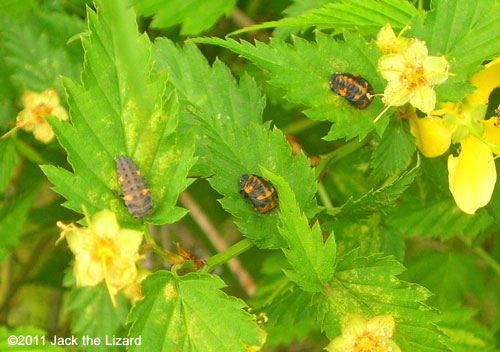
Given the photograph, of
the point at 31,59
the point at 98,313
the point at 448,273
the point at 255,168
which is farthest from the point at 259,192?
the point at 448,273

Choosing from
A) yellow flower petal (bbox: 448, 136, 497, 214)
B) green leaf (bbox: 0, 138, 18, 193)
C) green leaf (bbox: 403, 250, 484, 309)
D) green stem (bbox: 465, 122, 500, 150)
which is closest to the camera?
green stem (bbox: 465, 122, 500, 150)

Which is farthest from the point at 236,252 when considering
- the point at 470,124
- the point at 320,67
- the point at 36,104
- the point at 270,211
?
the point at 36,104

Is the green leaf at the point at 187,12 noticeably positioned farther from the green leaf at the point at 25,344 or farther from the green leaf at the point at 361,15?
the green leaf at the point at 25,344

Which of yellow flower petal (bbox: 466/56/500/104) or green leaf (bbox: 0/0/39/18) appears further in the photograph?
green leaf (bbox: 0/0/39/18)

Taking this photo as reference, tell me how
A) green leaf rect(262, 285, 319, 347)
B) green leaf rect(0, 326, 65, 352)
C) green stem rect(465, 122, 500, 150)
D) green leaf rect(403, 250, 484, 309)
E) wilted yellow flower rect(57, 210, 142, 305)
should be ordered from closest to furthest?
wilted yellow flower rect(57, 210, 142, 305) → green stem rect(465, 122, 500, 150) → green leaf rect(262, 285, 319, 347) → green leaf rect(0, 326, 65, 352) → green leaf rect(403, 250, 484, 309)

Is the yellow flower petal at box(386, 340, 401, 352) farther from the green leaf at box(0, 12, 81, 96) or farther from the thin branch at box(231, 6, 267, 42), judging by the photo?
the thin branch at box(231, 6, 267, 42)

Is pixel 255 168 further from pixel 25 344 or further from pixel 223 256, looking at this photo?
pixel 25 344

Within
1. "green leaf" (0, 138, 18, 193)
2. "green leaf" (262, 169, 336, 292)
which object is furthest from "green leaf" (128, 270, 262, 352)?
"green leaf" (0, 138, 18, 193)

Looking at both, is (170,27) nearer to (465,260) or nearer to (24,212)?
(24,212)
